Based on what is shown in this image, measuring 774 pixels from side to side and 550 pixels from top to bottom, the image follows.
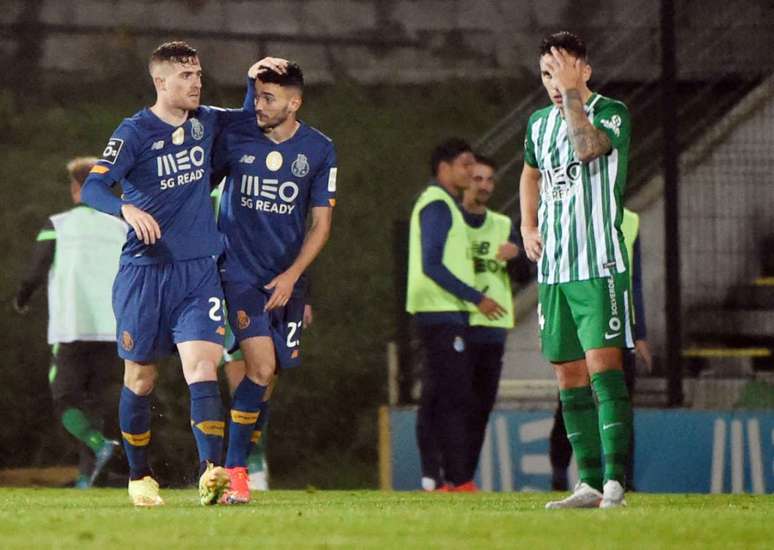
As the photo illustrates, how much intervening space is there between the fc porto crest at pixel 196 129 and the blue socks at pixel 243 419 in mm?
1138

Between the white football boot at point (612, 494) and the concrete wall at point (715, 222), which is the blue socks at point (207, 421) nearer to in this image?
the white football boot at point (612, 494)

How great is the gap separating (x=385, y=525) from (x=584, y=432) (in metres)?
1.42

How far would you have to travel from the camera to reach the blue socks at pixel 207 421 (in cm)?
890

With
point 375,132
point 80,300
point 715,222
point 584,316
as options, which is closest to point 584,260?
point 584,316

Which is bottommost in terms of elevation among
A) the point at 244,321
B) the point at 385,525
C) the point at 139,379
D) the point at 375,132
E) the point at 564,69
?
the point at 385,525

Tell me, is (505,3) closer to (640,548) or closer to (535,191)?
(535,191)

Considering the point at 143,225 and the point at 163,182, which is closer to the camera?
the point at 143,225

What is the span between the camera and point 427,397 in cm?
1238

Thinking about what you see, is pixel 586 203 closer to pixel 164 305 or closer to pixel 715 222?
pixel 164 305

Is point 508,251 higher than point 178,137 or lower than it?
lower

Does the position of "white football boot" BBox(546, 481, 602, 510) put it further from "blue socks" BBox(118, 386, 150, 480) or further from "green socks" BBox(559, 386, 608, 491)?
"blue socks" BBox(118, 386, 150, 480)

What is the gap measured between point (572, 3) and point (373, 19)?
78.1 inches

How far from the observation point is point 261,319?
9.39 meters

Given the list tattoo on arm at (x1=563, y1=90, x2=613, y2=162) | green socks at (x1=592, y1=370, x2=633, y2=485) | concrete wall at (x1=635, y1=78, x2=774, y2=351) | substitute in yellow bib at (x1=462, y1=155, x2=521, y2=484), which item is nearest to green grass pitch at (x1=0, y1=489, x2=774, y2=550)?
green socks at (x1=592, y1=370, x2=633, y2=485)
